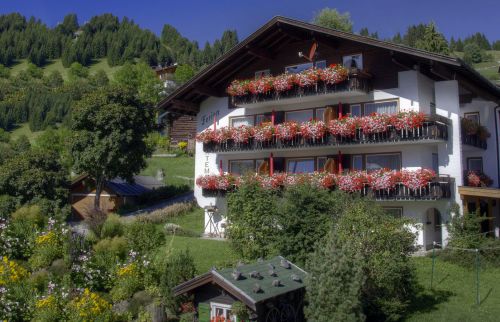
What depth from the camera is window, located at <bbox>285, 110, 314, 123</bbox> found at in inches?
1053

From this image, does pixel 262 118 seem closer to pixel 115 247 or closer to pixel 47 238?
pixel 115 247

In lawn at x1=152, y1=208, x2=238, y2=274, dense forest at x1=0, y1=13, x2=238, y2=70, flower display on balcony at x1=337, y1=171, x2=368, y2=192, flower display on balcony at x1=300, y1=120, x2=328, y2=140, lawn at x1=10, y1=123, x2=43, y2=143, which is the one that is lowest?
lawn at x1=152, y1=208, x2=238, y2=274

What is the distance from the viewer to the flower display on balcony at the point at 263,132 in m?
25.8

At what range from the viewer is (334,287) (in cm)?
1099

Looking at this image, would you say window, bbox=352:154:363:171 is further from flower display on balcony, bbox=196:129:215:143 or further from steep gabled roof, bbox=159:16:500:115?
flower display on balcony, bbox=196:129:215:143

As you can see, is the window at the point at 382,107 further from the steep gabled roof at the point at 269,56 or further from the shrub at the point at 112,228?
the shrub at the point at 112,228

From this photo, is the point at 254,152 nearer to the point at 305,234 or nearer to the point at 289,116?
the point at 289,116

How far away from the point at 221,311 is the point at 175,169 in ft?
132

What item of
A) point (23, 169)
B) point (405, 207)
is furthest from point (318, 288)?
point (23, 169)

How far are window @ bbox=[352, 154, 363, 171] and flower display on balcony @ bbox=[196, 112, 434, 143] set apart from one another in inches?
67.5

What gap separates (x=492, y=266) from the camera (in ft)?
59.7

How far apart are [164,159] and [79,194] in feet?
60.2

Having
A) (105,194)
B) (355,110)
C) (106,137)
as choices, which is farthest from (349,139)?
(105,194)

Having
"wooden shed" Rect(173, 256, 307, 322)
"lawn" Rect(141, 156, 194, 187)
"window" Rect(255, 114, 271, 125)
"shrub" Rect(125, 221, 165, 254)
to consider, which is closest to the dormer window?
"window" Rect(255, 114, 271, 125)
